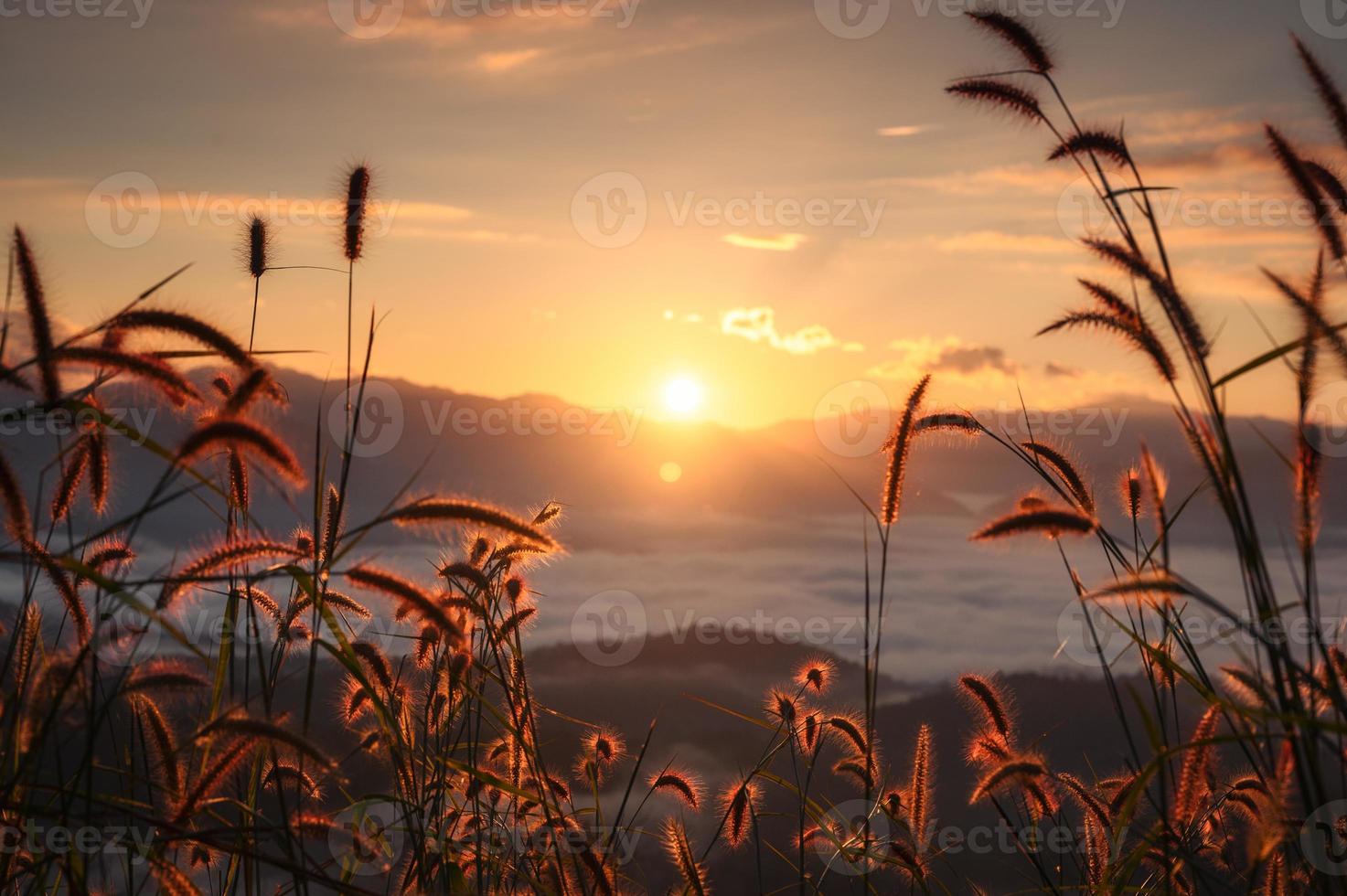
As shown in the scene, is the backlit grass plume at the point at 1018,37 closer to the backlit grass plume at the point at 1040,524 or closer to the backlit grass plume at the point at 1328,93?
the backlit grass plume at the point at 1328,93

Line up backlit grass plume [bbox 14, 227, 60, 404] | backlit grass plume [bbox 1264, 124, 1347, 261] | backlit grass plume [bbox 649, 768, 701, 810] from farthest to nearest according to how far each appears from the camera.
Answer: backlit grass plume [bbox 649, 768, 701, 810]
backlit grass plume [bbox 1264, 124, 1347, 261]
backlit grass plume [bbox 14, 227, 60, 404]

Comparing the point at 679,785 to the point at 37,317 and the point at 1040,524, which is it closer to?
the point at 1040,524

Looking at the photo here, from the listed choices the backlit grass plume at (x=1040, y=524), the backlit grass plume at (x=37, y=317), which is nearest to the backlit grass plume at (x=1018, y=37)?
Result: the backlit grass plume at (x=1040, y=524)

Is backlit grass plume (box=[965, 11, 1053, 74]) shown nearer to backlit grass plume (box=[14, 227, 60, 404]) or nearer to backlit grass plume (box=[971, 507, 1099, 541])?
backlit grass plume (box=[971, 507, 1099, 541])

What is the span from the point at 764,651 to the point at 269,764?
35.9 metres

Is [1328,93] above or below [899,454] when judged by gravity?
above

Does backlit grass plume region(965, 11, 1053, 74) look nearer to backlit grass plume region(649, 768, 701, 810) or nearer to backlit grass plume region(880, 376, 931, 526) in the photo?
backlit grass plume region(880, 376, 931, 526)

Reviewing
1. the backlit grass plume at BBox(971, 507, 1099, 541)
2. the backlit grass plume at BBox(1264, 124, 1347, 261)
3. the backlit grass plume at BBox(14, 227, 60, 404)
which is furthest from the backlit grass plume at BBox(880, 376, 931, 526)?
the backlit grass plume at BBox(14, 227, 60, 404)

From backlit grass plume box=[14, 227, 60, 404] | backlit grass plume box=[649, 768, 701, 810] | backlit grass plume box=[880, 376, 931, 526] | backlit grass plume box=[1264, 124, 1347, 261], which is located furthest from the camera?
backlit grass plume box=[649, 768, 701, 810]

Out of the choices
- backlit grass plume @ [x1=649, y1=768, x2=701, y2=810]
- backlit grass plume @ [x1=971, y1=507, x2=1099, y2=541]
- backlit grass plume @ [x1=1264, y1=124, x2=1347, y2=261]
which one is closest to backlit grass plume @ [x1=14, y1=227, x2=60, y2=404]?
backlit grass plume @ [x1=971, y1=507, x2=1099, y2=541]

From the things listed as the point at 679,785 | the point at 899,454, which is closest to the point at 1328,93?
the point at 899,454

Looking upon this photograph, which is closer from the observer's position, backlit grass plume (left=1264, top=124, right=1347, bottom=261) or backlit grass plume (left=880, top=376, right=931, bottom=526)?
backlit grass plume (left=1264, top=124, right=1347, bottom=261)

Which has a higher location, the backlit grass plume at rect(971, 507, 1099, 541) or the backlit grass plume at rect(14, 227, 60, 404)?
the backlit grass plume at rect(14, 227, 60, 404)

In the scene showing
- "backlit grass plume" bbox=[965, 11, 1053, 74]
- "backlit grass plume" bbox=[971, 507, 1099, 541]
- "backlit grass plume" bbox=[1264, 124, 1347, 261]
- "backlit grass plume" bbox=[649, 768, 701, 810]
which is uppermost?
"backlit grass plume" bbox=[965, 11, 1053, 74]
